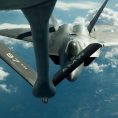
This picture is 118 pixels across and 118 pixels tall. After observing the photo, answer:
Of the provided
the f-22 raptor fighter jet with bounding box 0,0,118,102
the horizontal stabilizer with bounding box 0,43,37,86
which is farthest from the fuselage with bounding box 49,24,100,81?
the horizontal stabilizer with bounding box 0,43,37,86

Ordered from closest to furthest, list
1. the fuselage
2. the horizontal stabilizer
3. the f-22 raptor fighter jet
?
the f-22 raptor fighter jet → the horizontal stabilizer → the fuselage

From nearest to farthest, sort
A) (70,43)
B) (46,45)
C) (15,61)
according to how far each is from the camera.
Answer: (46,45)
(15,61)
(70,43)

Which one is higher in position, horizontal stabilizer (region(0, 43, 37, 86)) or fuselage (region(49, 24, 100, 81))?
horizontal stabilizer (region(0, 43, 37, 86))

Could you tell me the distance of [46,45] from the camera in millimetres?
8336

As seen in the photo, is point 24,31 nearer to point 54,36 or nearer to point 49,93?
point 54,36

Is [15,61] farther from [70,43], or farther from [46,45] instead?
[46,45]

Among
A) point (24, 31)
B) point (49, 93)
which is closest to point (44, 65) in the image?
point (49, 93)

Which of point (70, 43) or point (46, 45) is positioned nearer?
point (46, 45)

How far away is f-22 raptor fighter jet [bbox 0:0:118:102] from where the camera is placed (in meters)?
7.53

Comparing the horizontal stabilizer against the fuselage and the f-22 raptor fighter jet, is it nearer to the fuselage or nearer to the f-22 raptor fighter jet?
the f-22 raptor fighter jet

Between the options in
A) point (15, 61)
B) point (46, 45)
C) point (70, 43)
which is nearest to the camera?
point (46, 45)

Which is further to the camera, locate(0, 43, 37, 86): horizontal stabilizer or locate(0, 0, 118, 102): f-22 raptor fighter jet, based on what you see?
locate(0, 43, 37, 86): horizontal stabilizer

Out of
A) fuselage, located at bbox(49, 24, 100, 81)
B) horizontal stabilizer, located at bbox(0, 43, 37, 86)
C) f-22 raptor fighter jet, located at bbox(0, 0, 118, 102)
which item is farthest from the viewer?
fuselage, located at bbox(49, 24, 100, 81)

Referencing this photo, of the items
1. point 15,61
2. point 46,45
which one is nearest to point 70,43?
point 15,61
